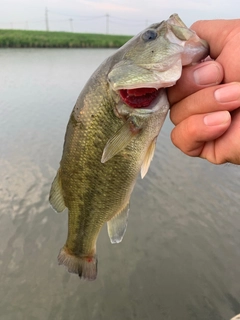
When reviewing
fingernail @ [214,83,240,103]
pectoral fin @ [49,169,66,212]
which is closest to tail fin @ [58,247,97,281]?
pectoral fin @ [49,169,66,212]

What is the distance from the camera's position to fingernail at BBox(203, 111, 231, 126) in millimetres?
1819

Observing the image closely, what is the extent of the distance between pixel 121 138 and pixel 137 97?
0.90 feet

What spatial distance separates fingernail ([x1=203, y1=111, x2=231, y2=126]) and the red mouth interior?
0.35 m

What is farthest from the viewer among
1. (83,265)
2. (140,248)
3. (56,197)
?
(140,248)

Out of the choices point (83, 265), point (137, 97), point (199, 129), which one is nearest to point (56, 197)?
point (83, 265)

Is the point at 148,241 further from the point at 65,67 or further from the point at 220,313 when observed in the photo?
the point at 65,67

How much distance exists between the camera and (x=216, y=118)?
72.6 inches

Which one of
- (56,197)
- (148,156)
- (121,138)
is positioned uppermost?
(121,138)

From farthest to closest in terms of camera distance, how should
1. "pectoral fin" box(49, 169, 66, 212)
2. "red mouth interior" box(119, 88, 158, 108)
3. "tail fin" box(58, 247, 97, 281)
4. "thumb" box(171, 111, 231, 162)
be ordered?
"tail fin" box(58, 247, 97, 281) < "pectoral fin" box(49, 169, 66, 212) < "red mouth interior" box(119, 88, 158, 108) < "thumb" box(171, 111, 231, 162)

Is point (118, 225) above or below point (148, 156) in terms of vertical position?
below

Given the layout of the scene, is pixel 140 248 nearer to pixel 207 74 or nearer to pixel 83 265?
pixel 83 265

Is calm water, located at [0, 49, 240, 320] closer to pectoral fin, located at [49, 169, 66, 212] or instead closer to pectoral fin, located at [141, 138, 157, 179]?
pectoral fin, located at [49, 169, 66, 212]

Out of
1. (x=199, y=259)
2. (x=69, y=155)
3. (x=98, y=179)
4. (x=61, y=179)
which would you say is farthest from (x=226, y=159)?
(x=199, y=259)

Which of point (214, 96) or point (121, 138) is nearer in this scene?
point (214, 96)
